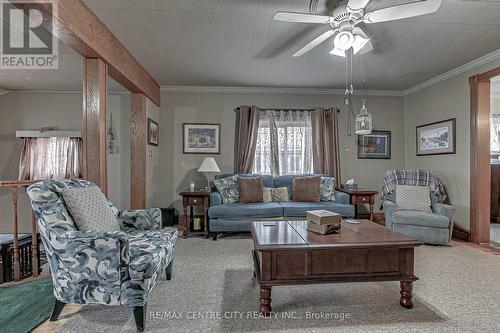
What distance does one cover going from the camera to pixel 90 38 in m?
2.39

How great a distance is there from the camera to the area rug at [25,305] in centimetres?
183

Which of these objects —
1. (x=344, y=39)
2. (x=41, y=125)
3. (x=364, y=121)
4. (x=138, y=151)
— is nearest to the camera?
(x=344, y=39)

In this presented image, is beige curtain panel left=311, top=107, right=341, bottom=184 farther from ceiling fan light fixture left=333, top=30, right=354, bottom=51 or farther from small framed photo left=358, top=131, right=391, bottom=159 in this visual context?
ceiling fan light fixture left=333, top=30, right=354, bottom=51

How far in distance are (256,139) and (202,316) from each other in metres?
3.31

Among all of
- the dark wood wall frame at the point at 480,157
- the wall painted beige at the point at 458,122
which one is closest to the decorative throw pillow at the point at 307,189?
the wall painted beige at the point at 458,122

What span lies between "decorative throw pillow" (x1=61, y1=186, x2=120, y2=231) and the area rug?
27.9 inches

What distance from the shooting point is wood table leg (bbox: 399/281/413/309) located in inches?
78.4

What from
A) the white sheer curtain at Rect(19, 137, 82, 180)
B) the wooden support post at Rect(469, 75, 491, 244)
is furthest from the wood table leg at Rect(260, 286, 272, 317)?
the white sheer curtain at Rect(19, 137, 82, 180)

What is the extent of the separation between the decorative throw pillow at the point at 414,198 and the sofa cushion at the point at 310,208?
2.31 feet

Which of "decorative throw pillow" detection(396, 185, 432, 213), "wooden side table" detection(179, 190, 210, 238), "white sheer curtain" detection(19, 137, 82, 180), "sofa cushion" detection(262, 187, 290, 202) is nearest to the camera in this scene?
"decorative throw pillow" detection(396, 185, 432, 213)

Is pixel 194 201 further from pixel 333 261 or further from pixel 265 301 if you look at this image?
pixel 333 261

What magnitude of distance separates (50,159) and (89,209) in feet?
11.2

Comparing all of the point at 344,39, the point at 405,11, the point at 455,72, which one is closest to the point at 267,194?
the point at 344,39

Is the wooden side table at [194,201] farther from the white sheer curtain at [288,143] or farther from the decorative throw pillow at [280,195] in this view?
the white sheer curtain at [288,143]
